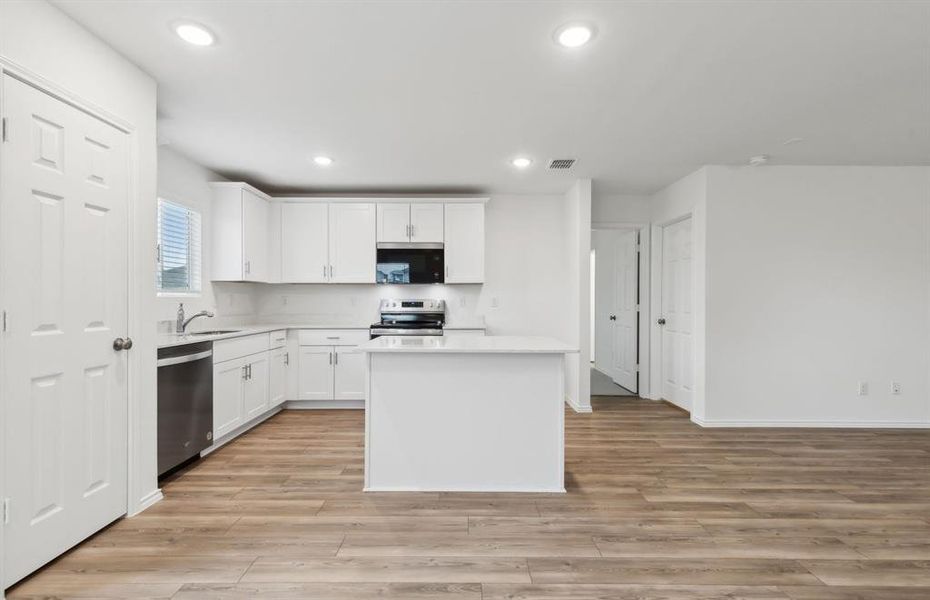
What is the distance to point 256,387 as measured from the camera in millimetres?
4109

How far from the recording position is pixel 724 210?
165 inches

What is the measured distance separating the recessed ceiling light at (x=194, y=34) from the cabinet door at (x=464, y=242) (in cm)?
307

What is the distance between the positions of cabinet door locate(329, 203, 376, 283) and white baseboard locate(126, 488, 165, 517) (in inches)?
114

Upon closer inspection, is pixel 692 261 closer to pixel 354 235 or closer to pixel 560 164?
pixel 560 164

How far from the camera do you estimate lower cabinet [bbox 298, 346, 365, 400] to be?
479 centimetres

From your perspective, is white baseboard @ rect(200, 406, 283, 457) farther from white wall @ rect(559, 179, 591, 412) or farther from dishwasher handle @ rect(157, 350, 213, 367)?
white wall @ rect(559, 179, 591, 412)

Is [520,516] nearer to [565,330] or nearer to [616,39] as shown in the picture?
[616,39]

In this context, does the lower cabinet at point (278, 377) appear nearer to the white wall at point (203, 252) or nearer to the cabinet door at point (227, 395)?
the cabinet door at point (227, 395)

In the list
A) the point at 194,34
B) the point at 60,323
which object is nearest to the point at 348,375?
the point at 60,323

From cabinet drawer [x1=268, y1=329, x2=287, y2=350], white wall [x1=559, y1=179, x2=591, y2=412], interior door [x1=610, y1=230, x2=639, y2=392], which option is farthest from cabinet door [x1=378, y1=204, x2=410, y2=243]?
interior door [x1=610, y1=230, x2=639, y2=392]

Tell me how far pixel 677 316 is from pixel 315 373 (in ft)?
13.8

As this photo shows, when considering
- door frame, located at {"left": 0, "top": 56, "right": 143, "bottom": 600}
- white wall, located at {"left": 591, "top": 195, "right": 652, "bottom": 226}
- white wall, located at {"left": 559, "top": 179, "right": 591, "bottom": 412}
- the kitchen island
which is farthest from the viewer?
white wall, located at {"left": 591, "top": 195, "right": 652, "bottom": 226}

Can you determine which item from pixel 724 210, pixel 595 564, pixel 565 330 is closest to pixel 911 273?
pixel 724 210

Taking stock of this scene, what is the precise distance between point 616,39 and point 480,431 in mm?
2348
